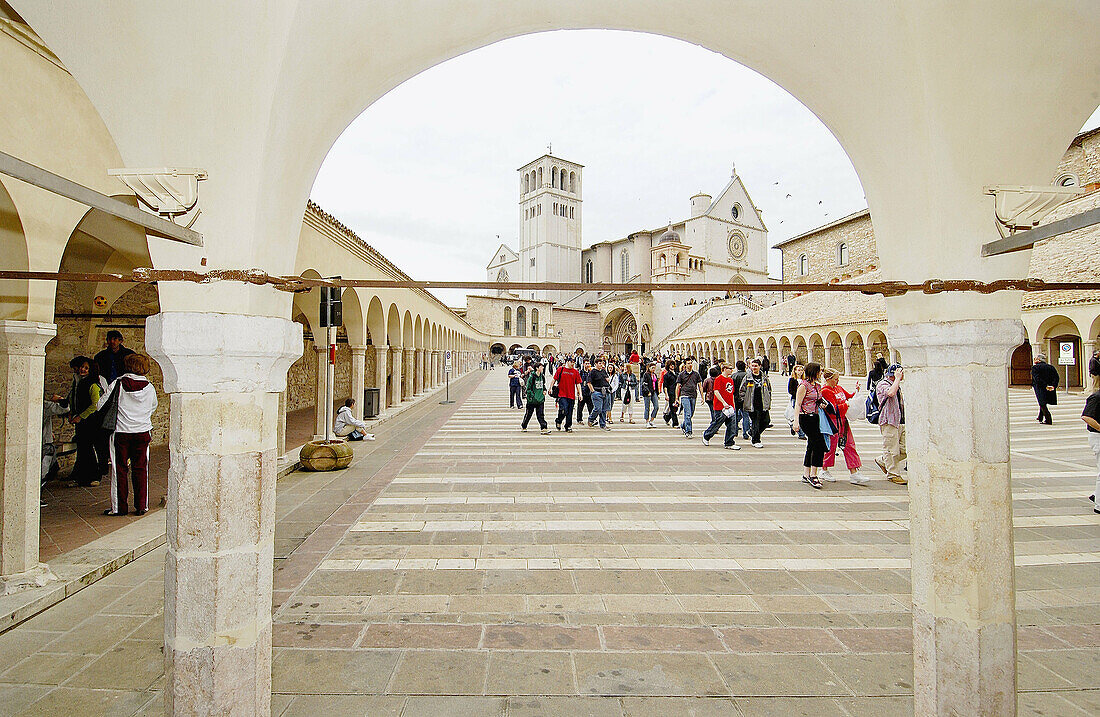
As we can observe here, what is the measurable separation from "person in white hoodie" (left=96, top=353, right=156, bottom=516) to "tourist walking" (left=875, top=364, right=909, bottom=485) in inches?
358

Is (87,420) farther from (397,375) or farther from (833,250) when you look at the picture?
(833,250)

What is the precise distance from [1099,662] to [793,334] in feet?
111

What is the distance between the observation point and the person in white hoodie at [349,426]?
10852 millimetres

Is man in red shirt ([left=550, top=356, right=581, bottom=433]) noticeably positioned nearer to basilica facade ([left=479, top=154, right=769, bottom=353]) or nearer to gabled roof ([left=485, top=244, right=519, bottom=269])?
basilica facade ([left=479, top=154, right=769, bottom=353])

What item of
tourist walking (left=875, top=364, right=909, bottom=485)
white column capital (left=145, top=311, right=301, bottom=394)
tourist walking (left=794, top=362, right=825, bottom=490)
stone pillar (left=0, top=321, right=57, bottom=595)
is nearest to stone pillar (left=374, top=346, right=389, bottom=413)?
stone pillar (left=0, top=321, right=57, bottom=595)

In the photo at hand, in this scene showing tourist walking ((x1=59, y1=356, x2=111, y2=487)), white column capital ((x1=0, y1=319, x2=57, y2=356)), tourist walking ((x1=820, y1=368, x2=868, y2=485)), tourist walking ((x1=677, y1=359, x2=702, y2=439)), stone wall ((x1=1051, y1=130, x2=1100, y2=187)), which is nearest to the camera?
white column capital ((x1=0, y1=319, x2=57, y2=356))

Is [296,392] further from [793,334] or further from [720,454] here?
[793,334]

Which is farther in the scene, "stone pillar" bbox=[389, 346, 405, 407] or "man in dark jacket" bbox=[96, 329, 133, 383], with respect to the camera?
"stone pillar" bbox=[389, 346, 405, 407]

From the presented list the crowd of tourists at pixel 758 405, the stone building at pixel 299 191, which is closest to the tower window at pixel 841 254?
the crowd of tourists at pixel 758 405

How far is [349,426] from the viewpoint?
1129 cm

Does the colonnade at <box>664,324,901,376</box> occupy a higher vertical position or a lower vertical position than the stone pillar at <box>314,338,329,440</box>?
higher

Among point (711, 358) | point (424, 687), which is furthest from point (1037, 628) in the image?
point (711, 358)

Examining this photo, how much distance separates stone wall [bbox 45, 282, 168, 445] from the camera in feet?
28.0

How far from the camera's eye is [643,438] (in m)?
11.9
